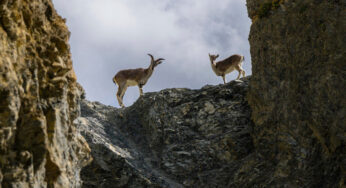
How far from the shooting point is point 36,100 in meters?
7.23

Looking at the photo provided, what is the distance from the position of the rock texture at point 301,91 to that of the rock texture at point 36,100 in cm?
731

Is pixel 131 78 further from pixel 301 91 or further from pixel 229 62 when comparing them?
pixel 301 91

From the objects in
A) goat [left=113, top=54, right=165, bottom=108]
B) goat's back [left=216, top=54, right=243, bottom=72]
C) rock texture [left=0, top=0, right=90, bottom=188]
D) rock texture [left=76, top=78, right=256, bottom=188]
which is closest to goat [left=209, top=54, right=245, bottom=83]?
goat's back [left=216, top=54, right=243, bottom=72]

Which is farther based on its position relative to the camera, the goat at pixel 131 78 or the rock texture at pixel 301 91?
the goat at pixel 131 78

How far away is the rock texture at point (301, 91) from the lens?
12609 millimetres

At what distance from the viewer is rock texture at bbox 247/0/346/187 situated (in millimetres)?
12609

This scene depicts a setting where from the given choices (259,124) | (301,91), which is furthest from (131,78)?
(301,91)

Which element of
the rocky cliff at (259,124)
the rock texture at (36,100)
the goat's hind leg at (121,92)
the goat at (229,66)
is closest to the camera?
the rock texture at (36,100)

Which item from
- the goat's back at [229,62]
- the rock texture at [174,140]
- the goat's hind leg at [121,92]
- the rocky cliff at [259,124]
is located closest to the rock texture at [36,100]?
the rock texture at [174,140]

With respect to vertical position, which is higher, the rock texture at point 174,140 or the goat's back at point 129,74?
the goat's back at point 129,74

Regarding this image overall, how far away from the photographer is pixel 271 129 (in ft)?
47.5

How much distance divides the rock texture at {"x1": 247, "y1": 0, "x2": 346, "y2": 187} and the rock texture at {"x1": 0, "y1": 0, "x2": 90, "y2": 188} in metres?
7.31

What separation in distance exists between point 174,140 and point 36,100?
966 cm

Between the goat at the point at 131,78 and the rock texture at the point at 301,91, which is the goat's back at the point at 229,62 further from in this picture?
the rock texture at the point at 301,91
